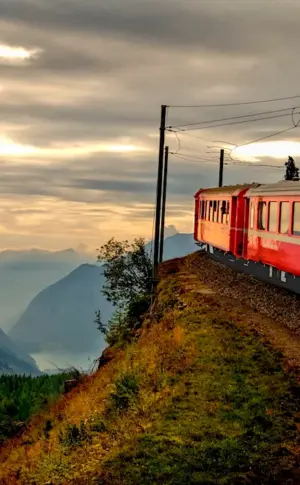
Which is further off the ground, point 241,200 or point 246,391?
point 241,200

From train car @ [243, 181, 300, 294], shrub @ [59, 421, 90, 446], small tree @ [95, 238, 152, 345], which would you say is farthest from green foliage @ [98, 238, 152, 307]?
shrub @ [59, 421, 90, 446]

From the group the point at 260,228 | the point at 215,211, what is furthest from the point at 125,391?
the point at 215,211

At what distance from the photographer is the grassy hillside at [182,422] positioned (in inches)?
414

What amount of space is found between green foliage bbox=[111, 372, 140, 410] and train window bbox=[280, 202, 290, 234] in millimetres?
9907

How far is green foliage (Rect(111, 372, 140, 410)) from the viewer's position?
48.7 feet

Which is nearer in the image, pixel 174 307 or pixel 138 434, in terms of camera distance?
pixel 138 434

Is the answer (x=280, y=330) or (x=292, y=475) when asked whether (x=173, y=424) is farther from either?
(x=280, y=330)

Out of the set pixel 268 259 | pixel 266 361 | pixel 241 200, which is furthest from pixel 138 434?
pixel 241 200

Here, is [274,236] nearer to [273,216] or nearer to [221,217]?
[273,216]

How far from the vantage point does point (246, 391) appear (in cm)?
1323

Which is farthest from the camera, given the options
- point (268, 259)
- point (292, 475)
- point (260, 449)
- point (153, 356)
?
point (268, 259)

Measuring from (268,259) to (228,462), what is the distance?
1707cm

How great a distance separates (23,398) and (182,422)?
3127cm

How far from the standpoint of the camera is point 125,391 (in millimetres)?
15414
